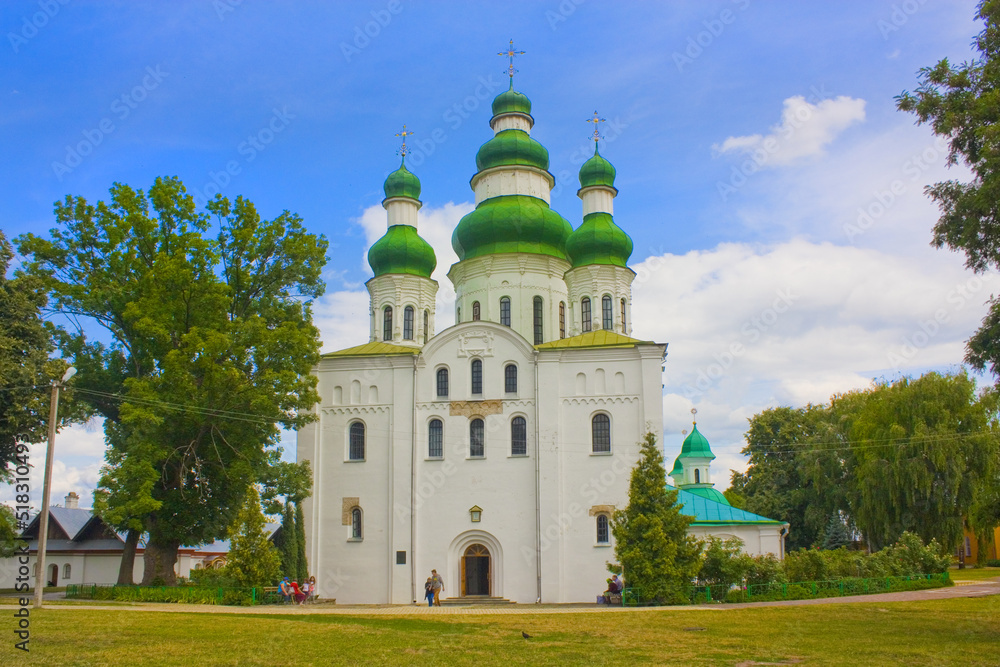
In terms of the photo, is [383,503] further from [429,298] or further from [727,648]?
[727,648]

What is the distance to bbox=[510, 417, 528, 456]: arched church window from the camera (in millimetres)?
29078

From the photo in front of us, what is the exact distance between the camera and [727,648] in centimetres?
1246

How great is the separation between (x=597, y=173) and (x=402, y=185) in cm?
769

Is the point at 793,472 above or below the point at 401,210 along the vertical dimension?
below

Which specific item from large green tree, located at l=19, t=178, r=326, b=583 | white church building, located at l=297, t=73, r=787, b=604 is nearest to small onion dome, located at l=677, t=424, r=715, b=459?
white church building, located at l=297, t=73, r=787, b=604

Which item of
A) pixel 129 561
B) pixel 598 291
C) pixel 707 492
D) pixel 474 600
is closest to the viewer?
pixel 129 561

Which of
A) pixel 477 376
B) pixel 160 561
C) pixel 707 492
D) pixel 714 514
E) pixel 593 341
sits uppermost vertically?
pixel 593 341

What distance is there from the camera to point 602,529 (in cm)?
2789

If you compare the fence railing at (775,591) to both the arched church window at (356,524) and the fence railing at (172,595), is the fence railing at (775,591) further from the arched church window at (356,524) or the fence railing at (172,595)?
the arched church window at (356,524)

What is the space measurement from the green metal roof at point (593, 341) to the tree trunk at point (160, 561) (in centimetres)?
1282

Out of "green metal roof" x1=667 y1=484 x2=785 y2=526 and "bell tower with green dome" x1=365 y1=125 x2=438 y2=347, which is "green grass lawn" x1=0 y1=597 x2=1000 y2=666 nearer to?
"green metal roof" x1=667 y1=484 x2=785 y2=526

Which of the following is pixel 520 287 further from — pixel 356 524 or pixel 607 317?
pixel 356 524

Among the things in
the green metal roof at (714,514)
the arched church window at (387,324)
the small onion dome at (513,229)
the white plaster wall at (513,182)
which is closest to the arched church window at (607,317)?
the small onion dome at (513,229)

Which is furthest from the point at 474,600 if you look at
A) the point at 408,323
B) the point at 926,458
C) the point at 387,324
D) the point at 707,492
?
the point at 926,458
